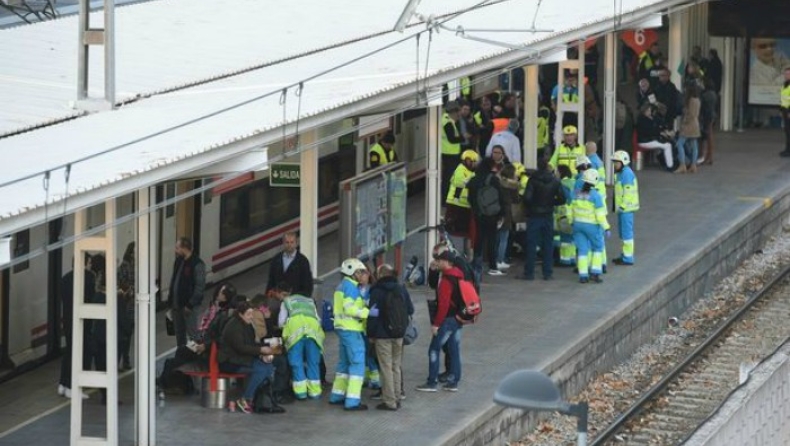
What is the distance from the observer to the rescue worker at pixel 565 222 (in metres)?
24.0

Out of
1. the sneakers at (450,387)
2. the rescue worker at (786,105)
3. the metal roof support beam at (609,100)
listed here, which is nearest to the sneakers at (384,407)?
the sneakers at (450,387)

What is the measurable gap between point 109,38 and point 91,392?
3.24m

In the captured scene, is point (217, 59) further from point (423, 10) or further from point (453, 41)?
point (423, 10)

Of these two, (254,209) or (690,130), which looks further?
(690,130)

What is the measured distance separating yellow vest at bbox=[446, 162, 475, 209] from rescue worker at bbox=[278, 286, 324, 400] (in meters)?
5.33

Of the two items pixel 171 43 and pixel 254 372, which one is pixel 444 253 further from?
pixel 171 43

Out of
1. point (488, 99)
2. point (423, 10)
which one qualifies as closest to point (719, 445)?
point (423, 10)

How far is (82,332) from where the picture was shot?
16750 mm

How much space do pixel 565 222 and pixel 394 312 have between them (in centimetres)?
684

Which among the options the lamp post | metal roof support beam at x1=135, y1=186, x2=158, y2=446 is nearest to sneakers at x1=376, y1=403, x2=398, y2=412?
metal roof support beam at x1=135, y1=186, x2=158, y2=446

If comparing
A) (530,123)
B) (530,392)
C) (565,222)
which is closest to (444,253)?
(565,222)

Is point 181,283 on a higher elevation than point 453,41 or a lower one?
lower

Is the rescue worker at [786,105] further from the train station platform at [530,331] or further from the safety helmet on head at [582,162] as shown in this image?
the safety helmet on head at [582,162]

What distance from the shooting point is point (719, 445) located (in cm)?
1537
